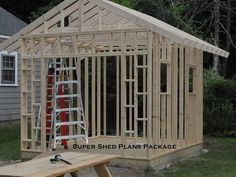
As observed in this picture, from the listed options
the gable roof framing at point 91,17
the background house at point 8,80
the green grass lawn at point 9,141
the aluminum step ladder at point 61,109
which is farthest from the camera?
the background house at point 8,80

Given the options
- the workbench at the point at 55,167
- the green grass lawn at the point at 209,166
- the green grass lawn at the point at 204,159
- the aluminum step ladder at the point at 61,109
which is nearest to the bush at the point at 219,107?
the green grass lawn at the point at 204,159

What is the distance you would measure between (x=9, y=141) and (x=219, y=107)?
6720mm

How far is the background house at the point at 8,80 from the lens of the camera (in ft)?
53.9

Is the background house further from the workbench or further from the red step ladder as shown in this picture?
the workbench

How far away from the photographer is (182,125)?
1098 cm

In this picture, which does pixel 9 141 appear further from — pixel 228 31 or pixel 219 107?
pixel 228 31

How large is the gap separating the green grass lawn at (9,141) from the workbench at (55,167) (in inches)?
167

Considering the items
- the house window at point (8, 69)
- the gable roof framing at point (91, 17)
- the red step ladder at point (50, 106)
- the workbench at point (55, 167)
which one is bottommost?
the workbench at point (55, 167)

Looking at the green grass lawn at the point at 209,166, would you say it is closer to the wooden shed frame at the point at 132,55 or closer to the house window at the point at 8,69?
the wooden shed frame at the point at 132,55

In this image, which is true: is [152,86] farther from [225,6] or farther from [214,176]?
[225,6]

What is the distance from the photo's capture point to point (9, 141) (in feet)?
45.2

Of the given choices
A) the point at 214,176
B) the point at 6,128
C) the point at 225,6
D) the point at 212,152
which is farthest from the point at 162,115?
the point at 225,6

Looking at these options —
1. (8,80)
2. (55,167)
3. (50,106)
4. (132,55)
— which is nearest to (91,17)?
(132,55)

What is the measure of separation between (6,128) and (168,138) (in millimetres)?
7643
